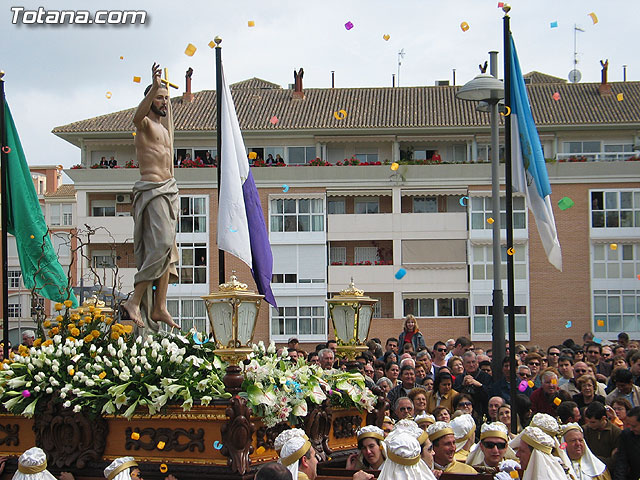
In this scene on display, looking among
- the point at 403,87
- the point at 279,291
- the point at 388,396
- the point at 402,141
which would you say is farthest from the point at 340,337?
the point at 403,87

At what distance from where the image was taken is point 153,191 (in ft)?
40.5

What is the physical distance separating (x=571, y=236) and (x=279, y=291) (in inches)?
563

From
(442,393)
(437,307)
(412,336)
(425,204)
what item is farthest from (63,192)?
(442,393)

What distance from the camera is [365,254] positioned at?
50562 mm

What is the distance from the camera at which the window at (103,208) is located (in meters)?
52.0

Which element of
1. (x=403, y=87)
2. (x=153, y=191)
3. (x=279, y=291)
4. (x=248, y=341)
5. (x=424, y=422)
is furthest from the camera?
(x=403, y=87)

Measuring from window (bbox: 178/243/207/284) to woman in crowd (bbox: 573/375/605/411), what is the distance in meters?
37.5

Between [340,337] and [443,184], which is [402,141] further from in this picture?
[340,337]

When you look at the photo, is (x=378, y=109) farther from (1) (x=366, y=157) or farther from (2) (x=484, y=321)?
(2) (x=484, y=321)

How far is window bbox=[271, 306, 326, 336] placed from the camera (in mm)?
49281

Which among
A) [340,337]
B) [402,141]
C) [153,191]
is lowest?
[340,337]

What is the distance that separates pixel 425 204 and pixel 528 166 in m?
35.9

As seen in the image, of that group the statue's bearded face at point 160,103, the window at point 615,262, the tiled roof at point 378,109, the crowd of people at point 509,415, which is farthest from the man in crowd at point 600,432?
the tiled roof at point 378,109

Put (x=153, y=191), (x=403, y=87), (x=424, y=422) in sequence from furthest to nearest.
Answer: (x=403, y=87)
(x=153, y=191)
(x=424, y=422)
